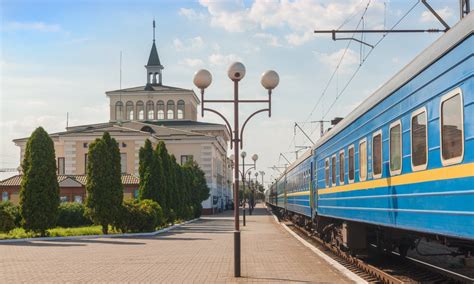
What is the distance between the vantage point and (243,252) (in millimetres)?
19344

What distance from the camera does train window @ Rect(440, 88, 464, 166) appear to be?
701 centimetres

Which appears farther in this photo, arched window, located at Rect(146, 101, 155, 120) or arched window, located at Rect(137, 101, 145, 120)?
arched window, located at Rect(137, 101, 145, 120)

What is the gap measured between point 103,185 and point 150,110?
6423cm

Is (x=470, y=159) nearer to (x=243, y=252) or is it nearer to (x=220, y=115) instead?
(x=220, y=115)

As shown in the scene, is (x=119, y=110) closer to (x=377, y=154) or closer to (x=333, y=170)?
(x=333, y=170)

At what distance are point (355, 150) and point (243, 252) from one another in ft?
23.9

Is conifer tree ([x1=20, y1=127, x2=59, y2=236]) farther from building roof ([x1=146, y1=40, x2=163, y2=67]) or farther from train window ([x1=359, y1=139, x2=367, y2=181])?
building roof ([x1=146, y1=40, x2=163, y2=67])

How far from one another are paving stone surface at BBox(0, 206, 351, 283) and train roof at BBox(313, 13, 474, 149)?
3.45 metres

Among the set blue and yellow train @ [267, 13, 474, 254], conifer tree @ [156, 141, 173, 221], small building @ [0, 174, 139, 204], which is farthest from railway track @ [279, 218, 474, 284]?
small building @ [0, 174, 139, 204]

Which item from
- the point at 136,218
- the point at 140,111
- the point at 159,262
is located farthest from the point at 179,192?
the point at 140,111

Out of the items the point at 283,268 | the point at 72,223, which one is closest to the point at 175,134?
the point at 72,223

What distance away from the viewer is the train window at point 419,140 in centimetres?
824

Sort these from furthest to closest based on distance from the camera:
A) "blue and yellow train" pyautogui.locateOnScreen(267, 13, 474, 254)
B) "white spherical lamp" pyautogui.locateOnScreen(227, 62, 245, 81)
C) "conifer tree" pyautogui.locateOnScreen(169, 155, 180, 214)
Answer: "conifer tree" pyautogui.locateOnScreen(169, 155, 180, 214) < "white spherical lamp" pyautogui.locateOnScreen(227, 62, 245, 81) < "blue and yellow train" pyautogui.locateOnScreen(267, 13, 474, 254)

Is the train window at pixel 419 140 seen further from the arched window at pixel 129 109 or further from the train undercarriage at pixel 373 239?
the arched window at pixel 129 109
